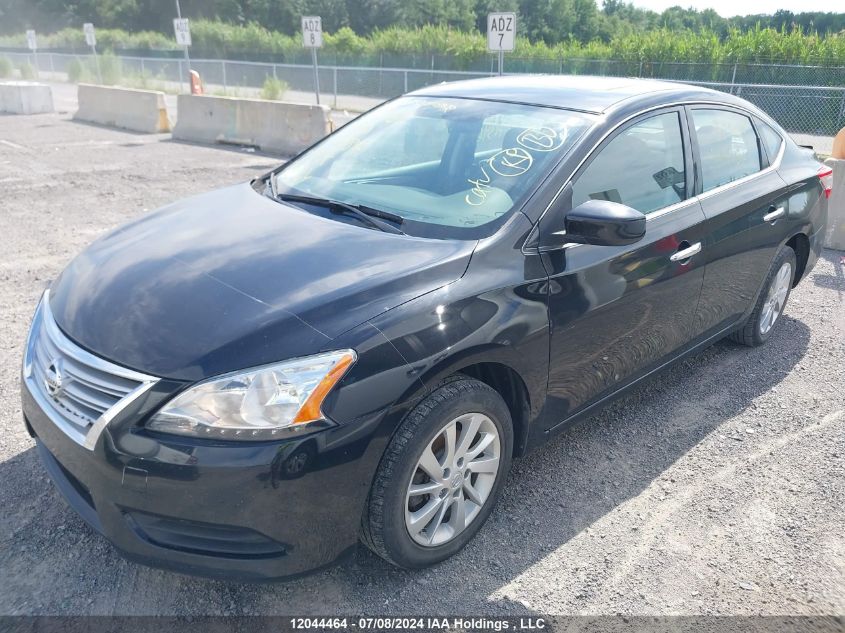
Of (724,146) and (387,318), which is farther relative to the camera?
(724,146)

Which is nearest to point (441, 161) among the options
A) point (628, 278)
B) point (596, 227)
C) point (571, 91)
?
point (571, 91)

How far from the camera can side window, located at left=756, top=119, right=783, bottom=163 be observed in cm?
449

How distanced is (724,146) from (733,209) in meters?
0.43

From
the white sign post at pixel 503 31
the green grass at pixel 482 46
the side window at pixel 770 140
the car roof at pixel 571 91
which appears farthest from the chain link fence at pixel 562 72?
the car roof at pixel 571 91

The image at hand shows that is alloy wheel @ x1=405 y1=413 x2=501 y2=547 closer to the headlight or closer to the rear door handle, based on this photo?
the headlight

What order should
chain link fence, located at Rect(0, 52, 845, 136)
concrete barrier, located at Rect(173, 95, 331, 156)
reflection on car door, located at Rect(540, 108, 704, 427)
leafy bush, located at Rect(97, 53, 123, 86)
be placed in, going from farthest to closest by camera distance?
leafy bush, located at Rect(97, 53, 123, 86), chain link fence, located at Rect(0, 52, 845, 136), concrete barrier, located at Rect(173, 95, 331, 156), reflection on car door, located at Rect(540, 108, 704, 427)

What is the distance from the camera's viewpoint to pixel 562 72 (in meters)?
25.2

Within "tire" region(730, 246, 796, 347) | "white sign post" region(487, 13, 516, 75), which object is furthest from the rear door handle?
"white sign post" region(487, 13, 516, 75)

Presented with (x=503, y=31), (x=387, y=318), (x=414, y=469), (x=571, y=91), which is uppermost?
(x=503, y=31)

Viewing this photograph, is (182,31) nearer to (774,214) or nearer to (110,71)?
(110,71)

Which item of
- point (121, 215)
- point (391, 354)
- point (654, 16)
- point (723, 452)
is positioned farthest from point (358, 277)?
point (654, 16)

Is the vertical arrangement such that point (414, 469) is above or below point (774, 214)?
below

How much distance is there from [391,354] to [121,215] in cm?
671

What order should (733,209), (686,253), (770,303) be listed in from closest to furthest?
1. (686,253)
2. (733,209)
3. (770,303)
